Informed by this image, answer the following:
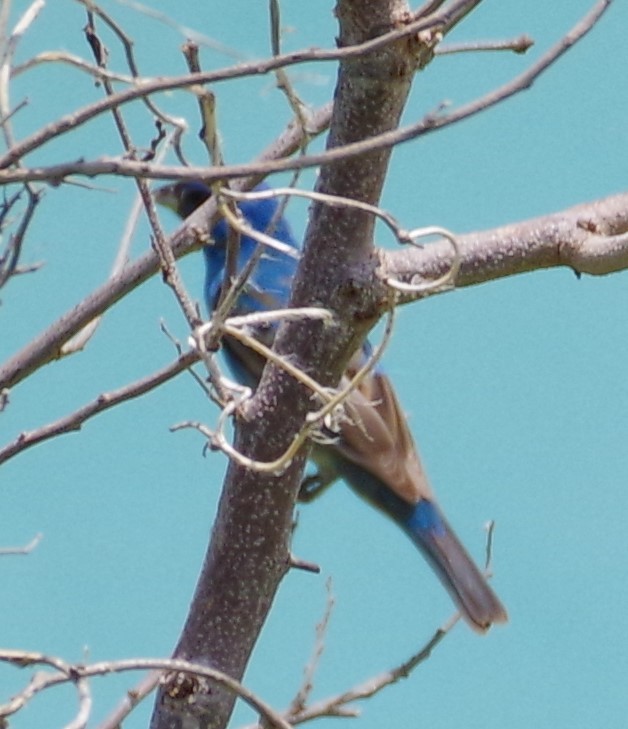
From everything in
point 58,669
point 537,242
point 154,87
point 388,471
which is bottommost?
point 58,669

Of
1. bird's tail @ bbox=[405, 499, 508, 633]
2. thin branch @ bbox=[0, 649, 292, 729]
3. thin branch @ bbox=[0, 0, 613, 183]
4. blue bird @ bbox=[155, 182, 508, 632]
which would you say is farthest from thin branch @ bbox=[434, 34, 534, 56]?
bird's tail @ bbox=[405, 499, 508, 633]

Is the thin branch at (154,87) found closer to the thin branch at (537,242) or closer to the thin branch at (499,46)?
the thin branch at (499,46)

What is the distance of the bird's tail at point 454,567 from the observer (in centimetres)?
329

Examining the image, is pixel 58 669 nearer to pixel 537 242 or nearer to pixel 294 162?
pixel 294 162

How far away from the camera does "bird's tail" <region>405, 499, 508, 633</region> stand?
10.8 ft

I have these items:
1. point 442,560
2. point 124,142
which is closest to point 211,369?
point 124,142

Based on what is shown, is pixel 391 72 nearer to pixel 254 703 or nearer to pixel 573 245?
pixel 573 245

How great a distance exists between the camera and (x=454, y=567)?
3.48m

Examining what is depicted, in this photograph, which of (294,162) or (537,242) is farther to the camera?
(537,242)

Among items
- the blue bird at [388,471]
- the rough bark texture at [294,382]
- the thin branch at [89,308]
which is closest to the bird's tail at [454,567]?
the blue bird at [388,471]

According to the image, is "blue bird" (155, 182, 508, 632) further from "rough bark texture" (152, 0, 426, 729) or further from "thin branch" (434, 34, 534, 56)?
"thin branch" (434, 34, 534, 56)

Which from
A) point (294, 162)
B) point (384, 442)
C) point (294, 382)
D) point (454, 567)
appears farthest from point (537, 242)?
point (454, 567)

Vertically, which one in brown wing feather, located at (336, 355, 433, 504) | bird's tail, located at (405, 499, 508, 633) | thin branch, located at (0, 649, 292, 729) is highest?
brown wing feather, located at (336, 355, 433, 504)

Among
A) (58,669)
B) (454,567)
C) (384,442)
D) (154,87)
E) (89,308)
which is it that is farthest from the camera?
(454,567)
